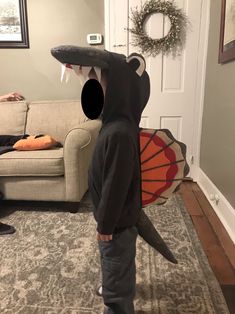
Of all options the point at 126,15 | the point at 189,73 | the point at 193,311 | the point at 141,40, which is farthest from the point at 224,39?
the point at 193,311

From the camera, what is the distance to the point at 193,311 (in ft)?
4.10

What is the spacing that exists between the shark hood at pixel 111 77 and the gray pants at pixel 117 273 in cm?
43

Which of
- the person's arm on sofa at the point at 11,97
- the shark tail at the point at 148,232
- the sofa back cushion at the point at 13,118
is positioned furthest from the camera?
the person's arm on sofa at the point at 11,97

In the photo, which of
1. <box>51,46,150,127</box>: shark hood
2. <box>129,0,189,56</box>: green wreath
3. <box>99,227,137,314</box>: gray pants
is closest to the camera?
<box>51,46,150,127</box>: shark hood

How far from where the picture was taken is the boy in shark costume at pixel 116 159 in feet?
3.11

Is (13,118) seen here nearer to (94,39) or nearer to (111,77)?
(94,39)

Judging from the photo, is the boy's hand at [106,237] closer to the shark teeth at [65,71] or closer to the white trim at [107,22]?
the shark teeth at [65,71]

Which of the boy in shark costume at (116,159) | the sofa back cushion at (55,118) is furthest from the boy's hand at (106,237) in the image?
the sofa back cushion at (55,118)

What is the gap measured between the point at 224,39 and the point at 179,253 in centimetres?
160

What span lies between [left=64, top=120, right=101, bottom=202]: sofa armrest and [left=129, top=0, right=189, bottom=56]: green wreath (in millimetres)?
1075

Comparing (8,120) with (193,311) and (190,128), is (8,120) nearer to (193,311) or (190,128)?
(190,128)

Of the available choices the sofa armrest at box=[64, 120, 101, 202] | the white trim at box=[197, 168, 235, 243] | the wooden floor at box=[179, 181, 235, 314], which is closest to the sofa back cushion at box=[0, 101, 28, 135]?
the sofa armrest at box=[64, 120, 101, 202]

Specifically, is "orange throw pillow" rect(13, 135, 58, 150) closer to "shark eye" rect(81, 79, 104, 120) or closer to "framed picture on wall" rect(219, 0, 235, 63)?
"shark eye" rect(81, 79, 104, 120)

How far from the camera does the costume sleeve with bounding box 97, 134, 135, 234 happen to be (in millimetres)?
946
